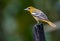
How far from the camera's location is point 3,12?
272 inches

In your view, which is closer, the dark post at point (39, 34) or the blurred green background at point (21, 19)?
the dark post at point (39, 34)

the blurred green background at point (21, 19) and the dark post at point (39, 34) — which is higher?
Answer: the blurred green background at point (21, 19)

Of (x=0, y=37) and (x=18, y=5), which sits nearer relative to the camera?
(x=18, y=5)

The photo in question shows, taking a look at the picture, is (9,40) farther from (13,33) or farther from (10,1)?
(10,1)

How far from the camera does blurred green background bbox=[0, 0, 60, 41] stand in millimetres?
6680

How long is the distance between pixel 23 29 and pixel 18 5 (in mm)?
595

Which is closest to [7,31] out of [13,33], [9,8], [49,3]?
[13,33]

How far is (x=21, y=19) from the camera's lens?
6852 millimetres

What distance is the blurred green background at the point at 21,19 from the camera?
668cm

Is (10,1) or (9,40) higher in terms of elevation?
(10,1)

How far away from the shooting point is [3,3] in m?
6.88

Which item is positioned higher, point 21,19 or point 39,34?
point 21,19

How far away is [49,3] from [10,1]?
2.79 ft

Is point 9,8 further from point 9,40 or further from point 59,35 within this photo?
point 59,35
